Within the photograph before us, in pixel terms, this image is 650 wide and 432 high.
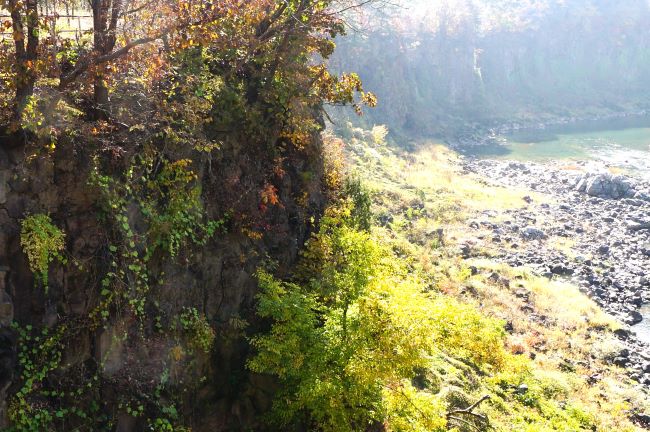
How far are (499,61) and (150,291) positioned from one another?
8828 cm

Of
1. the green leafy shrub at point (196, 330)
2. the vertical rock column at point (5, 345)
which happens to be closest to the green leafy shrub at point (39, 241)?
the vertical rock column at point (5, 345)

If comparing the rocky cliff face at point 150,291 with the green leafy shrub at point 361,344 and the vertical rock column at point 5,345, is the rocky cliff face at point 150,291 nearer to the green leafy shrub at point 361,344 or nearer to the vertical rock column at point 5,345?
the vertical rock column at point 5,345

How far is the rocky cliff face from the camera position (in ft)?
25.0

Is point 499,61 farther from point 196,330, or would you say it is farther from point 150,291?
point 150,291

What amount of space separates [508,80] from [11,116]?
87929 millimetres

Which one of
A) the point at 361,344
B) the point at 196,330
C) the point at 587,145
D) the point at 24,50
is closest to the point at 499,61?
the point at 587,145

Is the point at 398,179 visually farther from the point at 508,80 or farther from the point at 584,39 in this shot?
the point at 584,39

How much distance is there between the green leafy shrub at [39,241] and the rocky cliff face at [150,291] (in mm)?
173

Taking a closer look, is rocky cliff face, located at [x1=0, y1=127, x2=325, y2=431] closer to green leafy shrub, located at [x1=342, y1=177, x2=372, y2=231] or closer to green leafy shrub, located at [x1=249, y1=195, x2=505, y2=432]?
green leafy shrub, located at [x1=249, y1=195, x2=505, y2=432]

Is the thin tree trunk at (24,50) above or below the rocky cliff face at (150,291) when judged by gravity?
above

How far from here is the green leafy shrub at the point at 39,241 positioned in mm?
7395

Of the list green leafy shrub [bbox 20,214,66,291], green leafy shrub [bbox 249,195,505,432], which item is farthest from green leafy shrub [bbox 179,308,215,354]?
green leafy shrub [bbox 20,214,66,291]

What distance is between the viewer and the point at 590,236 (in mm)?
30828

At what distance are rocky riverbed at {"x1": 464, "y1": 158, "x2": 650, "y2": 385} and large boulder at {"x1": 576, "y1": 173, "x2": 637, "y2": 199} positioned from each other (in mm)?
62
